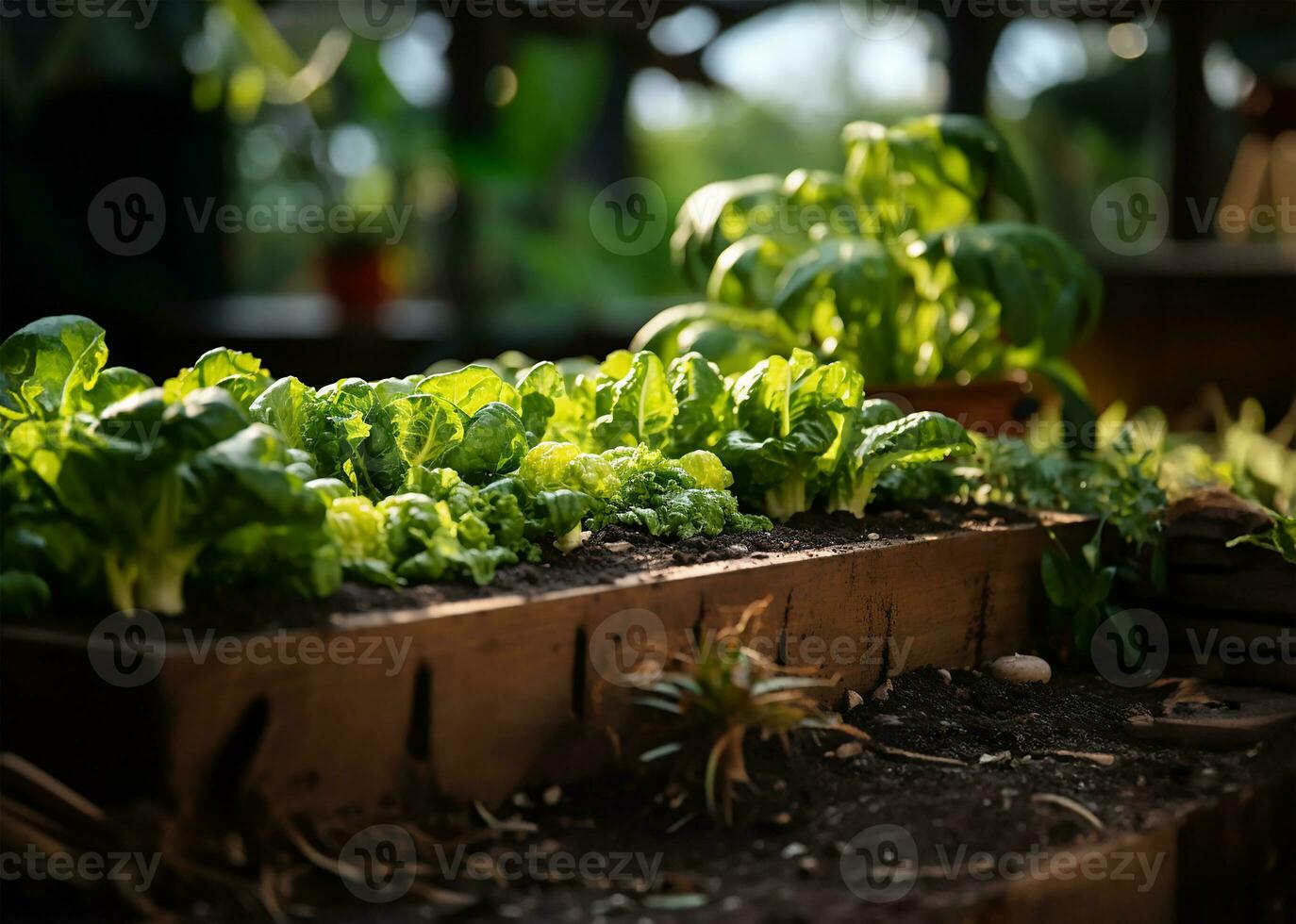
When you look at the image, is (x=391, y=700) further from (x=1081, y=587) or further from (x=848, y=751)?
(x=1081, y=587)

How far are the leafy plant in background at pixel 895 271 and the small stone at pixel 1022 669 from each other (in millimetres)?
606

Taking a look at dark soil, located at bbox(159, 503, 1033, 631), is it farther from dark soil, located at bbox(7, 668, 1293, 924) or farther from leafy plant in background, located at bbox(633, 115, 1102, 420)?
leafy plant in background, located at bbox(633, 115, 1102, 420)

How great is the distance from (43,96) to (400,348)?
82.7 inches

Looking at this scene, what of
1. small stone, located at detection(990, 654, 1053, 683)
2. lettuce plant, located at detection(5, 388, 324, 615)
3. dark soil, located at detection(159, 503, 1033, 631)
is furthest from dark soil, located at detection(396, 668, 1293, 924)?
lettuce plant, located at detection(5, 388, 324, 615)

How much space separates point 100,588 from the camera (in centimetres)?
121

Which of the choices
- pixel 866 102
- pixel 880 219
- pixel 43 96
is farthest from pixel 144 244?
pixel 866 102

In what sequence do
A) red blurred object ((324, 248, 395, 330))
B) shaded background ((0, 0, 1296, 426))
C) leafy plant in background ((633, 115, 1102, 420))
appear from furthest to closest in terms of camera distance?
red blurred object ((324, 248, 395, 330)) < shaded background ((0, 0, 1296, 426)) < leafy plant in background ((633, 115, 1102, 420))

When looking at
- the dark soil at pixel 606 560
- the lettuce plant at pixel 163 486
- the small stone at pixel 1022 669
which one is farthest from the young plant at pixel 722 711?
the small stone at pixel 1022 669

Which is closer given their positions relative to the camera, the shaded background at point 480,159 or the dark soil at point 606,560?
the dark soil at point 606,560

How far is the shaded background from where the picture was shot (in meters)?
5.14

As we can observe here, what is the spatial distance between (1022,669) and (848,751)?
48cm

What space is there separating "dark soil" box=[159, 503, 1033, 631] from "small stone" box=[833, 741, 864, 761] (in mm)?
259

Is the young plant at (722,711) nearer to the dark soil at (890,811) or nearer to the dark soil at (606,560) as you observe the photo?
the dark soil at (890,811)

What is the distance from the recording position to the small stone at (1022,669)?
5.90 ft
